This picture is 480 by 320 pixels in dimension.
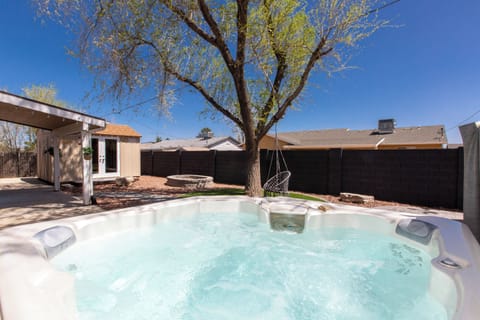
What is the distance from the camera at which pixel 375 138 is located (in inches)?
579

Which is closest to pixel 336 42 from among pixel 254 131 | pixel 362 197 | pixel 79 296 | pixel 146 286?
pixel 254 131

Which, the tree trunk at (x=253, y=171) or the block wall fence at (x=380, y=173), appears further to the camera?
the tree trunk at (x=253, y=171)

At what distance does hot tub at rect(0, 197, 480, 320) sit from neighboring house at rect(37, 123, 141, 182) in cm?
719

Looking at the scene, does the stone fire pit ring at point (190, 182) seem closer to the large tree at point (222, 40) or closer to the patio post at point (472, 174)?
the large tree at point (222, 40)

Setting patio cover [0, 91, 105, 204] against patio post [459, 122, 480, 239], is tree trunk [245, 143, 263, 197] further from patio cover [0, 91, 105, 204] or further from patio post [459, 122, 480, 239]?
patio post [459, 122, 480, 239]

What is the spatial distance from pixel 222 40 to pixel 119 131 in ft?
24.5

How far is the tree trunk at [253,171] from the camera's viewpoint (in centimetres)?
714

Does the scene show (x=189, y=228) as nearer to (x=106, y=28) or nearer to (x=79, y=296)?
(x=79, y=296)

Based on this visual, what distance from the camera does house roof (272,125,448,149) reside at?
13.8 m

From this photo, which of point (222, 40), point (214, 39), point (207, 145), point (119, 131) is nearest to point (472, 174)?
point (222, 40)

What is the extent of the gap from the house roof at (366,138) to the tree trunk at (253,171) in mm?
9509

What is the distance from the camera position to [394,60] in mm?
8875

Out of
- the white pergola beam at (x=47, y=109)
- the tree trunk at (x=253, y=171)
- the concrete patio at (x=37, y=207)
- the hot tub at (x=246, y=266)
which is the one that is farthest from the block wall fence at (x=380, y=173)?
the concrete patio at (x=37, y=207)

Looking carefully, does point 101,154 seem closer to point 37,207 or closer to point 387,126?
point 37,207
